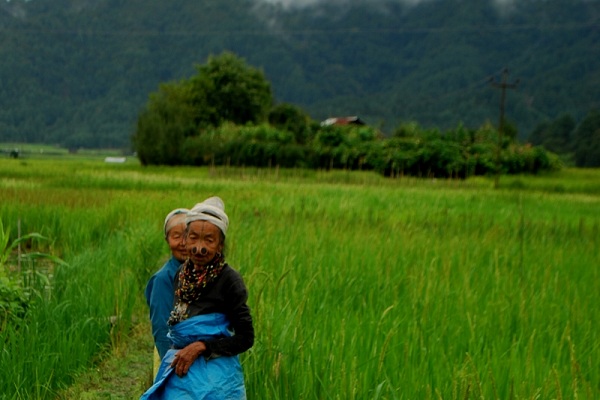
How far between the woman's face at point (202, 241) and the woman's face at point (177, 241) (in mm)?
446

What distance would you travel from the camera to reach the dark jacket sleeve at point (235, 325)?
174 centimetres

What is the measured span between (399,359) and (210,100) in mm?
42306

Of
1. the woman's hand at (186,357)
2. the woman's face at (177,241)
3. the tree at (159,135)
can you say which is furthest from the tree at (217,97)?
the woman's hand at (186,357)

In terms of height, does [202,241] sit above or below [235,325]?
above

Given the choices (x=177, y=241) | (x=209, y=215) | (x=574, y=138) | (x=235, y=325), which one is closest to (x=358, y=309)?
(x=177, y=241)

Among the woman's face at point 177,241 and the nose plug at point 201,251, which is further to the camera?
the woman's face at point 177,241

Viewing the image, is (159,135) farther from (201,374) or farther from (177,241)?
(201,374)

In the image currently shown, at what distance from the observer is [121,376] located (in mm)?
3293

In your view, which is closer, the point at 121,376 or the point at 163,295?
the point at 163,295

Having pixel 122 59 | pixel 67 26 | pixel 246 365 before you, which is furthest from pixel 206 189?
pixel 67 26

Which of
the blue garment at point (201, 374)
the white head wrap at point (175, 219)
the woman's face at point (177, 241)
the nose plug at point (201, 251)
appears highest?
the white head wrap at point (175, 219)

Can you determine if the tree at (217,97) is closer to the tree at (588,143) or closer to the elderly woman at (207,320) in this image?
the tree at (588,143)

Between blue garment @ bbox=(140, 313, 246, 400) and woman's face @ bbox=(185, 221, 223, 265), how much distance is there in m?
0.16

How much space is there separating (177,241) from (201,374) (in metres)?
0.66
